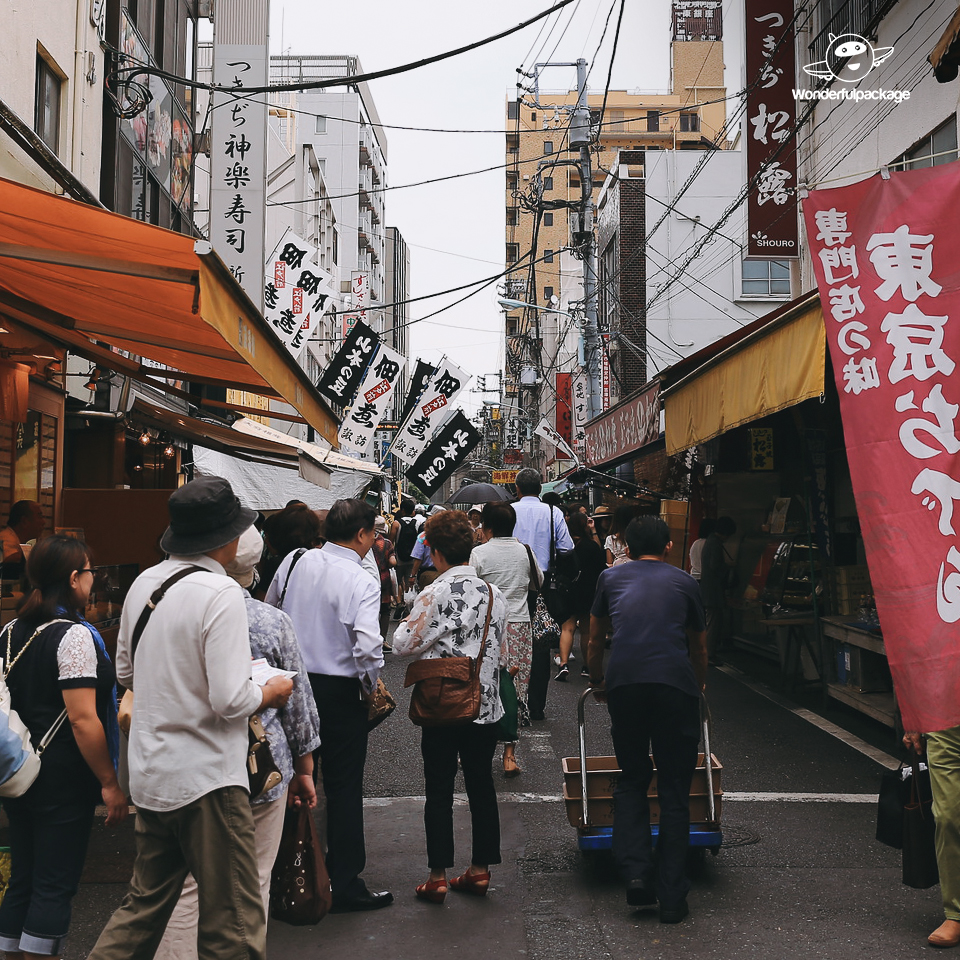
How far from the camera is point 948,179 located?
4.84 metres

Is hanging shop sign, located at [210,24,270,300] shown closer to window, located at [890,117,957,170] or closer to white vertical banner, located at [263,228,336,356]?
white vertical banner, located at [263,228,336,356]

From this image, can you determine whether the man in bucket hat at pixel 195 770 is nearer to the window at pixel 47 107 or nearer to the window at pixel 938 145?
the window at pixel 938 145

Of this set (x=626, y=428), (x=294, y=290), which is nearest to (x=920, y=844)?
(x=626, y=428)

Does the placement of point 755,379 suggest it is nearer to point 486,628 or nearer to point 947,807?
point 486,628

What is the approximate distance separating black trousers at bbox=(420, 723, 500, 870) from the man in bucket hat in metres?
1.83

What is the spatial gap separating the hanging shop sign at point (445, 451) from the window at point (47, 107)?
7156mm

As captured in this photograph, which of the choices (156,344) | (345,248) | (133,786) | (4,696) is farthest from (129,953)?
(345,248)

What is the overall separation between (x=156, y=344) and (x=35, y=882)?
369 centimetres

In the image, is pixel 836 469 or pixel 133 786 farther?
pixel 836 469

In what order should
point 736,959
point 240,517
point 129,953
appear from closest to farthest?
1. point 129,953
2. point 240,517
3. point 736,959

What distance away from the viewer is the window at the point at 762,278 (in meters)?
31.8

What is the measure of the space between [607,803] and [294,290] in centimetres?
1591

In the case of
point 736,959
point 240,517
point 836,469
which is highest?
point 836,469

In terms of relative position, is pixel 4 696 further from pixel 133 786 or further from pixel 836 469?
pixel 836 469
